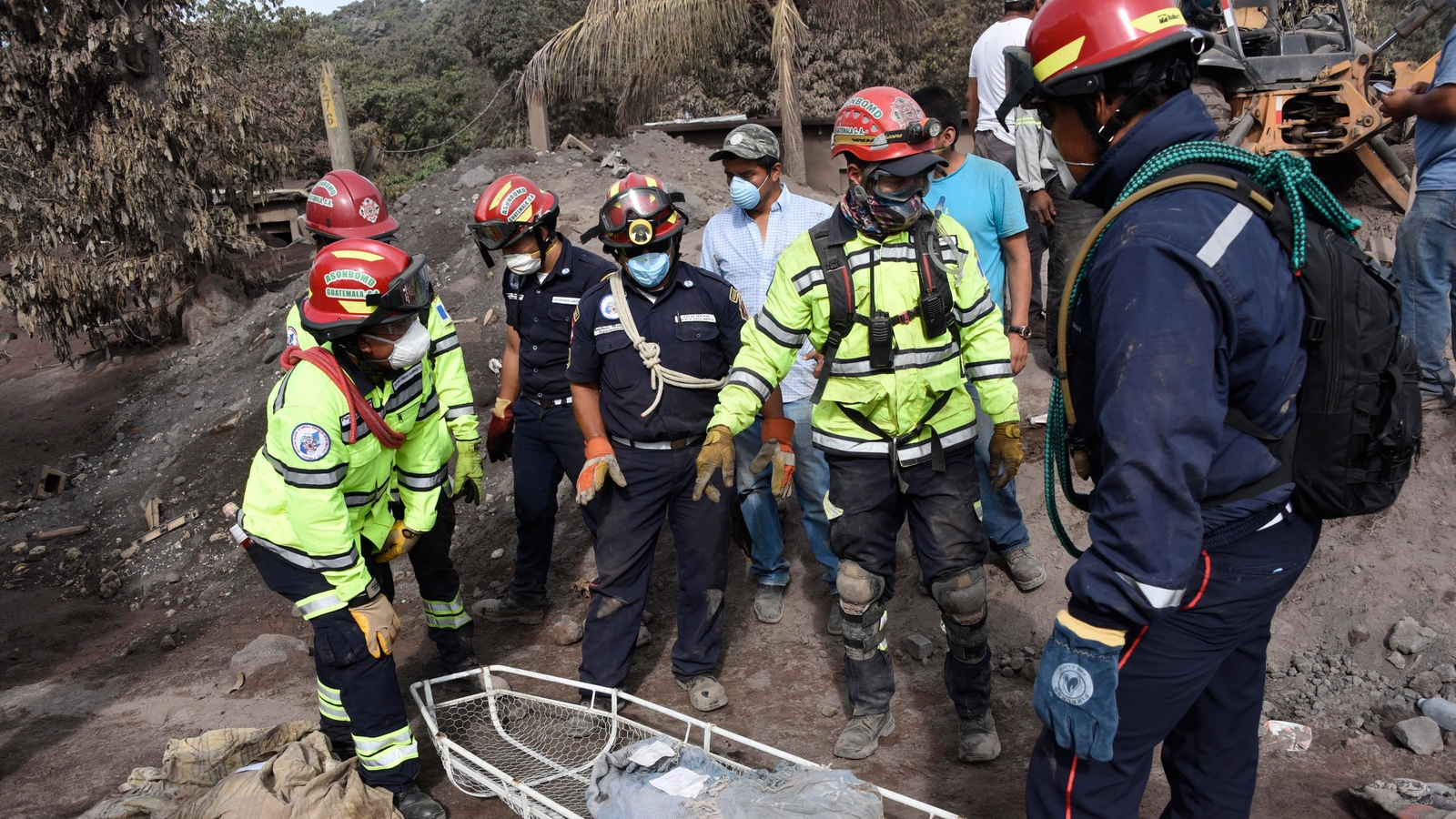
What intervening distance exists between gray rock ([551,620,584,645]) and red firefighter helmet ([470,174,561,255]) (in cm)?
205

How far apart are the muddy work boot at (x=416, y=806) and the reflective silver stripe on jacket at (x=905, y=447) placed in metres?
2.01

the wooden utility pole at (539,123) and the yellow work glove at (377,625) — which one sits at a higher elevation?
the wooden utility pole at (539,123)

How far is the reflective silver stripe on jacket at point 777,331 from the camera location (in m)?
3.47

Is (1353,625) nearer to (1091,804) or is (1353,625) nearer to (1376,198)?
(1091,804)

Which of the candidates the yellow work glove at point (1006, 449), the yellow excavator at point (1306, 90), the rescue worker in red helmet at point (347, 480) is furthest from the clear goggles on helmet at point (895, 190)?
the yellow excavator at point (1306, 90)

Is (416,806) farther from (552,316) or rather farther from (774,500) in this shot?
(552,316)

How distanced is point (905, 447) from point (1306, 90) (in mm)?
5469

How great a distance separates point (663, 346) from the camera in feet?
13.4

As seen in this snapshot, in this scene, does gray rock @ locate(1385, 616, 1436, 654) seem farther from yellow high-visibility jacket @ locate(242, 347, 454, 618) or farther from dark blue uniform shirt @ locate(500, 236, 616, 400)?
yellow high-visibility jacket @ locate(242, 347, 454, 618)

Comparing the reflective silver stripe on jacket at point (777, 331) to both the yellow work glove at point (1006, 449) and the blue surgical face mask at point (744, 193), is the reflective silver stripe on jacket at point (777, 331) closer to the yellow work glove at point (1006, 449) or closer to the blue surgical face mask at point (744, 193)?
the yellow work glove at point (1006, 449)

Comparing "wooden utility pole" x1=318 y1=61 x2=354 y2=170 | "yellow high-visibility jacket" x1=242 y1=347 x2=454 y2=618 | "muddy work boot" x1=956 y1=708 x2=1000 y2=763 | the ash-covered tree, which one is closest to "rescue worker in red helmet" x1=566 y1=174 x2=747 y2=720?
"yellow high-visibility jacket" x1=242 y1=347 x2=454 y2=618

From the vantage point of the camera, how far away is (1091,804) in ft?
6.80

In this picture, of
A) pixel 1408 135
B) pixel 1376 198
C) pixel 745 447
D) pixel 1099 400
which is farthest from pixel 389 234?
pixel 1408 135

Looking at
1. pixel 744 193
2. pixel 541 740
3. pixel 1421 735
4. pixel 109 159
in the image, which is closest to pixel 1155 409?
pixel 1421 735
